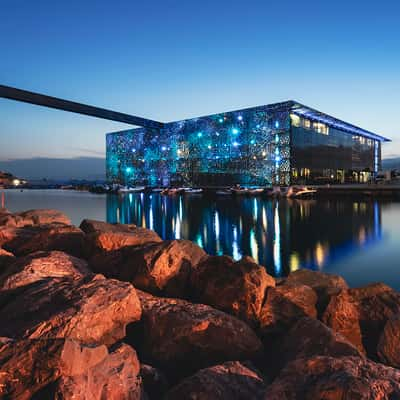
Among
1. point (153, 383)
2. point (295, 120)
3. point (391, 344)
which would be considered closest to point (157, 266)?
point (153, 383)

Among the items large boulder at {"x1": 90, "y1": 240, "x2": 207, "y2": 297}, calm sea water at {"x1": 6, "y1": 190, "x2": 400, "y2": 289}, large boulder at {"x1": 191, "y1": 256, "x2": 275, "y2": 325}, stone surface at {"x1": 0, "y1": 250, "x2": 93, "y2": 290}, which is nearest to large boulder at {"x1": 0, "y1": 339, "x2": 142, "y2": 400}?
stone surface at {"x1": 0, "y1": 250, "x2": 93, "y2": 290}

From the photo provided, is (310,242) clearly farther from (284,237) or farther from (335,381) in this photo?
(335,381)

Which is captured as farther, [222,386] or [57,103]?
[57,103]

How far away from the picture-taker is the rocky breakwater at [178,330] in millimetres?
2348

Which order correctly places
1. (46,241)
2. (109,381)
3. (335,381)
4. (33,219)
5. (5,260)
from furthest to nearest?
1. (33,219)
2. (46,241)
3. (5,260)
4. (109,381)
5. (335,381)

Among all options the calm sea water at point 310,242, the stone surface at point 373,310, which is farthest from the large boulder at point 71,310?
the calm sea water at point 310,242

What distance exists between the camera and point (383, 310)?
480 centimetres

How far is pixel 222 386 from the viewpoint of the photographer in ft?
8.55

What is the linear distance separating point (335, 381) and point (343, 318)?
2.62 m

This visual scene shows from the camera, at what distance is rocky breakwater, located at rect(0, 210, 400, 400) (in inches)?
92.4

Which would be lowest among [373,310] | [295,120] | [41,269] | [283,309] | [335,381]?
[373,310]

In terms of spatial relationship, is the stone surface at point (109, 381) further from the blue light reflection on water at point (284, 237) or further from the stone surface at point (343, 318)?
the blue light reflection on water at point (284, 237)

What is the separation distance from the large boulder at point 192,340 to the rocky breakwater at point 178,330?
0.04ft

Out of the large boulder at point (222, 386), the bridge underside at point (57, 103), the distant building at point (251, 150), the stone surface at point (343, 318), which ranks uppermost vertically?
the bridge underside at point (57, 103)
